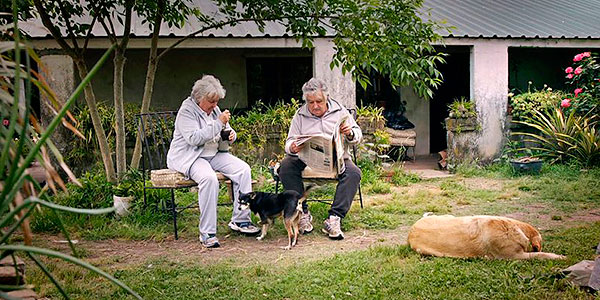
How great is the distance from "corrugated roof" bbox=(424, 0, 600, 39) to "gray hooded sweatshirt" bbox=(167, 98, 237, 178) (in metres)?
5.15

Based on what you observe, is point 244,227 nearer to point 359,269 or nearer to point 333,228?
point 333,228

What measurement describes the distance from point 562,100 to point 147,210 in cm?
715

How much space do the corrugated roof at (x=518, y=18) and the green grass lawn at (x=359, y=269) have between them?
4.11 meters

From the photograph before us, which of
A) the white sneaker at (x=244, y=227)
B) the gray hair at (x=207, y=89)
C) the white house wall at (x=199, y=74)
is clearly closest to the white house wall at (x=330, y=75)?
the white house wall at (x=199, y=74)

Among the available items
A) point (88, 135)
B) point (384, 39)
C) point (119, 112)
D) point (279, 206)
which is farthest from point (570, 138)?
point (88, 135)

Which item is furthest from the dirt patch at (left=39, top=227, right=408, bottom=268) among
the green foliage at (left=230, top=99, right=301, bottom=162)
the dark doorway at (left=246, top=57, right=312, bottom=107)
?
the dark doorway at (left=246, top=57, right=312, bottom=107)

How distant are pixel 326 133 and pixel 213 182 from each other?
1221 mm

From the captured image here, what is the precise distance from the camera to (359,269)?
4.39 meters

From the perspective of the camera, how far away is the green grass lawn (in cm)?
388

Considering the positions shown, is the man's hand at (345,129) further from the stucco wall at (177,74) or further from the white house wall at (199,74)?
the stucco wall at (177,74)

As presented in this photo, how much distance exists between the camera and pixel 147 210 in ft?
20.2

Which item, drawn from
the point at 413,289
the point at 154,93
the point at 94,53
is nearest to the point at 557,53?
the point at 154,93

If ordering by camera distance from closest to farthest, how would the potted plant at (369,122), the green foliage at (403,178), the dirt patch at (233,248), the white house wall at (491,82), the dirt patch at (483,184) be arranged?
the dirt patch at (233,248) < the dirt patch at (483,184) < the green foliage at (403,178) < the potted plant at (369,122) < the white house wall at (491,82)

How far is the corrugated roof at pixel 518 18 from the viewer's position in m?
10.1
